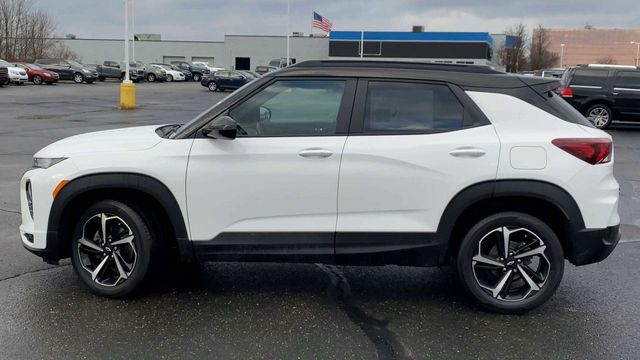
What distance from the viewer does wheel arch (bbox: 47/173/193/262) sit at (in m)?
4.18

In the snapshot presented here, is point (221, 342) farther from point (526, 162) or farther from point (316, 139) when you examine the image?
point (526, 162)

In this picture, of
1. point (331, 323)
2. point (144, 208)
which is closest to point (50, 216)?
point (144, 208)

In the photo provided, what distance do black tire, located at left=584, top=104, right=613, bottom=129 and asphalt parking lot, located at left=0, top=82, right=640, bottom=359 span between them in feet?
39.6

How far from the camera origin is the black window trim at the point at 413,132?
4.16 m

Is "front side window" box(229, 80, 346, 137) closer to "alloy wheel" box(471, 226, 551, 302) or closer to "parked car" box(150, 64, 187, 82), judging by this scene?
"alloy wheel" box(471, 226, 551, 302)

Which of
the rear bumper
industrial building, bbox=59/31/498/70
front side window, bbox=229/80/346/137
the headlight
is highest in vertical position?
industrial building, bbox=59/31/498/70

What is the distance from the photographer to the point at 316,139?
13.6ft

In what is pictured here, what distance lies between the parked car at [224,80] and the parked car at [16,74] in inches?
463

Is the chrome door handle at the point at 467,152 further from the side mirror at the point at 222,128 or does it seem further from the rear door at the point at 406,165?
the side mirror at the point at 222,128

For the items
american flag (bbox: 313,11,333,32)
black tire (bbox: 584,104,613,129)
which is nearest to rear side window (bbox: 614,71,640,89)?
black tire (bbox: 584,104,613,129)

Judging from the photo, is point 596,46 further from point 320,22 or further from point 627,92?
point 627,92

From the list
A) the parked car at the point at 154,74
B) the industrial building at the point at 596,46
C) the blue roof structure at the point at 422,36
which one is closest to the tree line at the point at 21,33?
the parked car at the point at 154,74

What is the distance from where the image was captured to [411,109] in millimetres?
4266

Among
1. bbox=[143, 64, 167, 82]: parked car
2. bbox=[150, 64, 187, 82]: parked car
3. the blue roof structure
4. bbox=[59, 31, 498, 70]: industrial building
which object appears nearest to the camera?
bbox=[143, 64, 167, 82]: parked car
